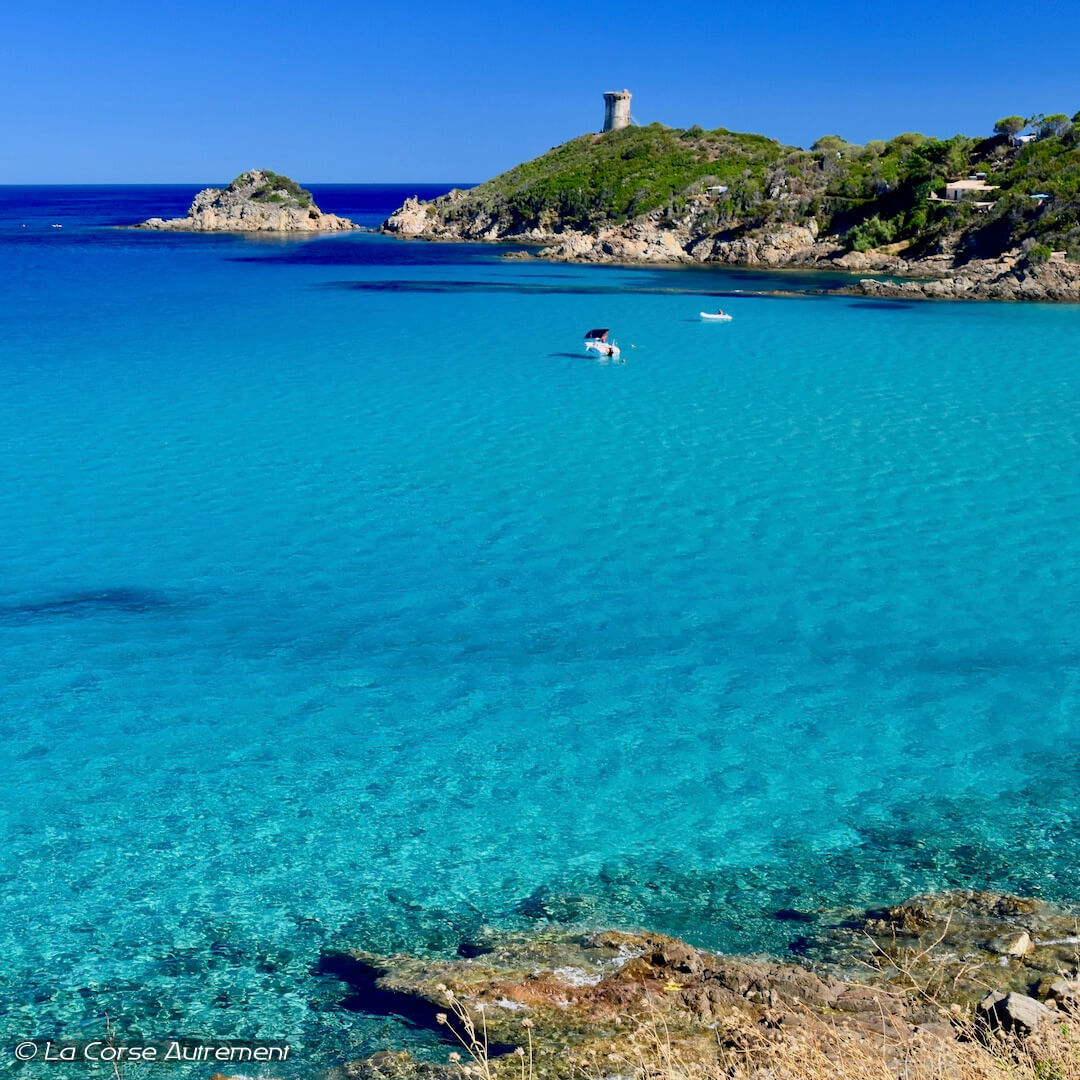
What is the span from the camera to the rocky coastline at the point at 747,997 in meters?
6.59

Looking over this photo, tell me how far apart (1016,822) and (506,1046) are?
19.7 feet

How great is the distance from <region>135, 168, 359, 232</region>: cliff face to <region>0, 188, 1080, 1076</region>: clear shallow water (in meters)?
89.8

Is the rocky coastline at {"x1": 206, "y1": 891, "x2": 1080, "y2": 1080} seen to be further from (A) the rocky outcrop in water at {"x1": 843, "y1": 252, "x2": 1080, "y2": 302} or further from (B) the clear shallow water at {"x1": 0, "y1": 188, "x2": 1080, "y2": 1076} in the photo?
(A) the rocky outcrop in water at {"x1": 843, "y1": 252, "x2": 1080, "y2": 302}

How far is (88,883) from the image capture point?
31.9 ft

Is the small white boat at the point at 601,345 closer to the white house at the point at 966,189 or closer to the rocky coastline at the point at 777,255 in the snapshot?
the rocky coastline at the point at 777,255

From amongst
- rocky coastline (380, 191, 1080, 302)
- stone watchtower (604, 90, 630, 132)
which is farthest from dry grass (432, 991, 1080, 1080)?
stone watchtower (604, 90, 630, 132)

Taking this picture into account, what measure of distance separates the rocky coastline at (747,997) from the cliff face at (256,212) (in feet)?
378

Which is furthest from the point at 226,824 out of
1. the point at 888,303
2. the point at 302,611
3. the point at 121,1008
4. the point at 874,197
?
the point at 874,197

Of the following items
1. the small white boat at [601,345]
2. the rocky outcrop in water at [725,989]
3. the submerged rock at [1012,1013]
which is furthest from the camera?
the small white boat at [601,345]

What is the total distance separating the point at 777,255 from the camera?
73250mm

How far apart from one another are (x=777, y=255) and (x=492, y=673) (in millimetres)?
65069

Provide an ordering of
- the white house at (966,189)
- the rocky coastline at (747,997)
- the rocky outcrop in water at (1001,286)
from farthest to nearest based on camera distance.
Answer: the white house at (966,189) → the rocky outcrop in water at (1001,286) → the rocky coastline at (747,997)

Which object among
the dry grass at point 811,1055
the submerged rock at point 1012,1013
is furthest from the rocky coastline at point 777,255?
the dry grass at point 811,1055

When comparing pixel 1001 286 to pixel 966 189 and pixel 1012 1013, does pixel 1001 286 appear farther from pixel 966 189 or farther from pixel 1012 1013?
pixel 1012 1013
